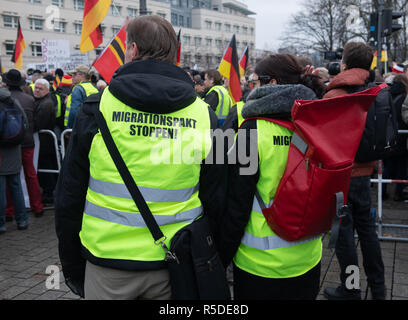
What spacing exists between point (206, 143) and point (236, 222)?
1.66 feet

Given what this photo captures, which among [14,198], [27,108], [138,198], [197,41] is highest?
[197,41]

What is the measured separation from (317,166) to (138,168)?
87 centimetres

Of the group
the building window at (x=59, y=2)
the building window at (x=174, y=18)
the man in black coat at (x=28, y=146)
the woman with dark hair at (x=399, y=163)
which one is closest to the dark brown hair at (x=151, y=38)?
the man in black coat at (x=28, y=146)

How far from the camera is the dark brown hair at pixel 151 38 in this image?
6.32ft

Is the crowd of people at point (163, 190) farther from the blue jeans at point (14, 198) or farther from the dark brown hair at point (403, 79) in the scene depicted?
the dark brown hair at point (403, 79)

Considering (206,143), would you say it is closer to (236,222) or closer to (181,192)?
(181,192)

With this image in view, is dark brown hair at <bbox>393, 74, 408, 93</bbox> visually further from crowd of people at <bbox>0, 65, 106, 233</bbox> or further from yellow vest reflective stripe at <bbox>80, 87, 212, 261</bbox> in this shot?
yellow vest reflective stripe at <bbox>80, 87, 212, 261</bbox>

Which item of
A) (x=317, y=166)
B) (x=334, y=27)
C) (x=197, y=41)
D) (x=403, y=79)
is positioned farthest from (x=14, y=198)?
(x=197, y=41)

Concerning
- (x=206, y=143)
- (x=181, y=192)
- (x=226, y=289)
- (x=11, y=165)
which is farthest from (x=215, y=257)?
(x=11, y=165)

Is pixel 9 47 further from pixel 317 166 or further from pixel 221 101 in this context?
pixel 317 166

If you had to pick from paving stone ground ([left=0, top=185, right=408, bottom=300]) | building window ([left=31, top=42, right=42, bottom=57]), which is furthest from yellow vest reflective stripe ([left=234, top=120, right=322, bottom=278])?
building window ([left=31, top=42, right=42, bottom=57])

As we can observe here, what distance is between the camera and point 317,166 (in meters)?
2.01

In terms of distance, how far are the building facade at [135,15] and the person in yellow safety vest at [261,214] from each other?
32.2 m
